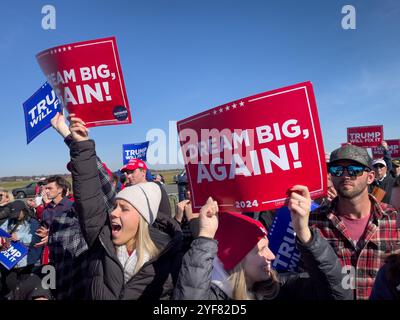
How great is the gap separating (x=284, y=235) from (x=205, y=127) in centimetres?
134

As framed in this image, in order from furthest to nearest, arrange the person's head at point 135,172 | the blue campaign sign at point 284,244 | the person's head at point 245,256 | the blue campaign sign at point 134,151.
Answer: the blue campaign sign at point 134,151 → the person's head at point 135,172 → the blue campaign sign at point 284,244 → the person's head at point 245,256

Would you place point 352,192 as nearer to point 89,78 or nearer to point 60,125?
point 89,78

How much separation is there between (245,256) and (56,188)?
3.37m

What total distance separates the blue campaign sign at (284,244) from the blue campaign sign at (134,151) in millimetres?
6013

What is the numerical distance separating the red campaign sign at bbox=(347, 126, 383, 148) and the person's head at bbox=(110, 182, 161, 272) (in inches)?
305

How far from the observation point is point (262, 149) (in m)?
1.91

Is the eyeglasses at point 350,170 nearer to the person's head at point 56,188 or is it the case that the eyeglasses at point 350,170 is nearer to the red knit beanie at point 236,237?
the red knit beanie at point 236,237

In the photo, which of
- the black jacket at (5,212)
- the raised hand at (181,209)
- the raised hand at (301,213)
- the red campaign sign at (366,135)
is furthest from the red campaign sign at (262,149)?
the red campaign sign at (366,135)

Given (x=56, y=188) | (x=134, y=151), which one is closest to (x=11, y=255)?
(x=56, y=188)

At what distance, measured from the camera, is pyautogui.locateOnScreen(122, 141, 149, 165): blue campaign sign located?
27.7 feet

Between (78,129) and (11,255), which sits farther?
(11,255)

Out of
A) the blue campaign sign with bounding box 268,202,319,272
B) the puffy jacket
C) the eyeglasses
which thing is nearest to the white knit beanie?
the puffy jacket

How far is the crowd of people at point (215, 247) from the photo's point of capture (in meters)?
1.75

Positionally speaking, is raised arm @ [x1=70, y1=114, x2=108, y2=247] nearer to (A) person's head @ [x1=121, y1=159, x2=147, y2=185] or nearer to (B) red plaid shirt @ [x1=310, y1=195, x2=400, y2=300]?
(B) red plaid shirt @ [x1=310, y1=195, x2=400, y2=300]
